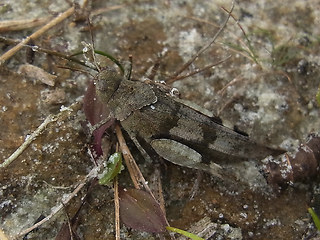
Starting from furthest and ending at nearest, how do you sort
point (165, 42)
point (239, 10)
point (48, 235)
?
point (239, 10) < point (165, 42) < point (48, 235)

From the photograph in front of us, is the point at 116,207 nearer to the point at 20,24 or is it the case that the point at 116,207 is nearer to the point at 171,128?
the point at 171,128

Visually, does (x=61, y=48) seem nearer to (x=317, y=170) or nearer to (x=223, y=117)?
(x=223, y=117)

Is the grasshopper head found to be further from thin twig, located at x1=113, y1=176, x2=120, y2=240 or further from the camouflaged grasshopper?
thin twig, located at x1=113, y1=176, x2=120, y2=240

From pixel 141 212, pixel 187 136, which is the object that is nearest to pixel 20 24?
pixel 187 136

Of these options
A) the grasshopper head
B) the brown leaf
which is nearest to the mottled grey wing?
the grasshopper head

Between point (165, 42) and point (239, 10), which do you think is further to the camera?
point (239, 10)

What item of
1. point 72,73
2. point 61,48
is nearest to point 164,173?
point 72,73
